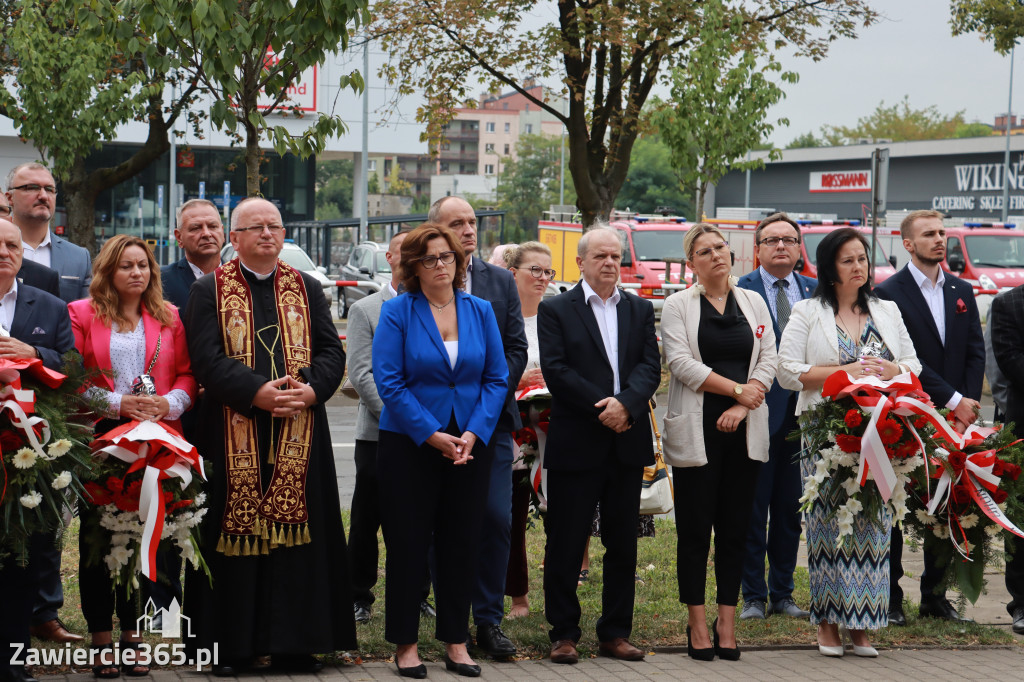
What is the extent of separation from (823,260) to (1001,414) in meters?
1.95

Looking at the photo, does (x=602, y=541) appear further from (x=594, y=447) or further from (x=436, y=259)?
(x=436, y=259)

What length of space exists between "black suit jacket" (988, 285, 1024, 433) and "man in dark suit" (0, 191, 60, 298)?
209 inches

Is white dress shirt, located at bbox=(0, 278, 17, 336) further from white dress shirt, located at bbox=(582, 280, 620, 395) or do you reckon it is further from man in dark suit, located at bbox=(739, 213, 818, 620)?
man in dark suit, located at bbox=(739, 213, 818, 620)

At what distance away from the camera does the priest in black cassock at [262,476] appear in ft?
17.6

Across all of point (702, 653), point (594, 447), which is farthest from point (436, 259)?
point (702, 653)

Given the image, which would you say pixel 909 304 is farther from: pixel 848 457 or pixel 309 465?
pixel 309 465

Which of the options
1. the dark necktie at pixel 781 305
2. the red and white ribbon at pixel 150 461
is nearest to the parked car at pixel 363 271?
the dark necktie at pixel 781 305

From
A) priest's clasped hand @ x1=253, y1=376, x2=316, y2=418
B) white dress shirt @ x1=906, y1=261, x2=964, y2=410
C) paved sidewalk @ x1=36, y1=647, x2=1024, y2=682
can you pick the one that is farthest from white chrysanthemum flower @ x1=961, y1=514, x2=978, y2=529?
priest's clasped hand @ x1=253, y1=376, x2=316, y2=418

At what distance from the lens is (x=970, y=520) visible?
20.1 ft

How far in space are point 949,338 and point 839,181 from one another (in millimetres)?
53443

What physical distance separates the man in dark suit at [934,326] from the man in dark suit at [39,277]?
4602 millimetres

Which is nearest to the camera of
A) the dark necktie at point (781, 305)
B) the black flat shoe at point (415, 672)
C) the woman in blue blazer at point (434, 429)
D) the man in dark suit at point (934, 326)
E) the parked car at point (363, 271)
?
the black flat shoe at point (415, 672)

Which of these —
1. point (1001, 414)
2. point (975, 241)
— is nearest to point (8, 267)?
point (1001, 414)

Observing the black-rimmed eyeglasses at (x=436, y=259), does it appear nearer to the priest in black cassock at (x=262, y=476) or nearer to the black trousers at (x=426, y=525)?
the priest in black cassock at (x=262, y=476)
